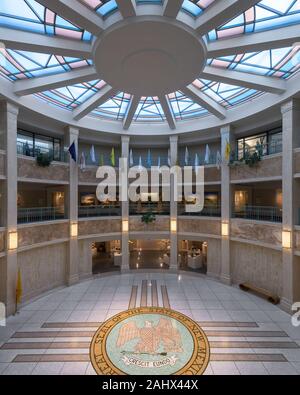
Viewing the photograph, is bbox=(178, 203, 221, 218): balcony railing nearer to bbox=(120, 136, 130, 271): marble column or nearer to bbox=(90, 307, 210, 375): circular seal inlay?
bbox=(120, 136, 130, 271): marble column

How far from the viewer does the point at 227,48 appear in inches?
345

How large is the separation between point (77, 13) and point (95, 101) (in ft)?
20.4

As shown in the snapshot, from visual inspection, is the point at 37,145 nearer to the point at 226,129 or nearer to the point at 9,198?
the point at 9,198

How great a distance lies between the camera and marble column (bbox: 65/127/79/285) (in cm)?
1638

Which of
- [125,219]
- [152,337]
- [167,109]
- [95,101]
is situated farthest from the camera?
[125,219]

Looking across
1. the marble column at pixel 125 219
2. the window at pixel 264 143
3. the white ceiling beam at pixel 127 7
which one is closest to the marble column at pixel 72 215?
the marble column at pixel 125 219

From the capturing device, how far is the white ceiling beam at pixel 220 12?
6.71 m

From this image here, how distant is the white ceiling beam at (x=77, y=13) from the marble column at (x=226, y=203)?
12.1 m

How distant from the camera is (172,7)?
269 inches

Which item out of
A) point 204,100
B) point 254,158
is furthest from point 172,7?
point 254,158

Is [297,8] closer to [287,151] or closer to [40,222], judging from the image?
[287,151]

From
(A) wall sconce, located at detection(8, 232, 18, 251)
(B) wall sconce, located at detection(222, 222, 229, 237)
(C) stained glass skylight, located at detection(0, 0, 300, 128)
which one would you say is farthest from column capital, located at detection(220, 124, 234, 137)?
(A) wall sconce, located at detection(8, 232, 18, 251)

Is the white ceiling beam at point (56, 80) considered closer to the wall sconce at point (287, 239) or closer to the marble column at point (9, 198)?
the marble column at point (9, 198)
